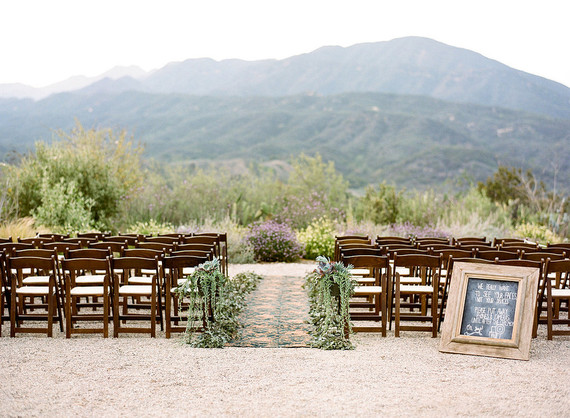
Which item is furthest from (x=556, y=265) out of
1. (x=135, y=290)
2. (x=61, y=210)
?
(x=61, y=210)

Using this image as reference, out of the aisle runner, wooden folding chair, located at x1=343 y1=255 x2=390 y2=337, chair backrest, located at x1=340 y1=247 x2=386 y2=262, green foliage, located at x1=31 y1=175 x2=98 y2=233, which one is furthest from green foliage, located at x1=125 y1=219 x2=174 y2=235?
wooden folding chair, located at x1=343 y1=255 x2=390 y2=337

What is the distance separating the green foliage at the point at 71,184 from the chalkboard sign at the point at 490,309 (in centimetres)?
1118

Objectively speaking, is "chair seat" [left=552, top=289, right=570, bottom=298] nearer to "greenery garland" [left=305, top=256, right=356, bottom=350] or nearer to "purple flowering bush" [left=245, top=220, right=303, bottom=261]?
"greenery garland" [left=305, top=256, right=356, bottom=350]

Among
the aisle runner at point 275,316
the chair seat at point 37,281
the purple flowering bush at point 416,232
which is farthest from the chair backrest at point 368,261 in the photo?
the purple flowering bush at point 416,232

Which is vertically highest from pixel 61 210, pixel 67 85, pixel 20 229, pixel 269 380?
pixel 67 85

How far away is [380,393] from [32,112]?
101785mm

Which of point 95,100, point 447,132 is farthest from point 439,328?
point 95,100

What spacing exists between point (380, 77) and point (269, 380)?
4308 inches

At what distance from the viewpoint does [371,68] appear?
114 metres

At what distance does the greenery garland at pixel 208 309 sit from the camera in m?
6.51

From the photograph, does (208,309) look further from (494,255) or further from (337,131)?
(337,131)

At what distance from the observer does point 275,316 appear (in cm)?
798

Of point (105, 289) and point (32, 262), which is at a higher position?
point (32, 262)

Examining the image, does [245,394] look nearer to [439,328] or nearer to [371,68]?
[439,328]
